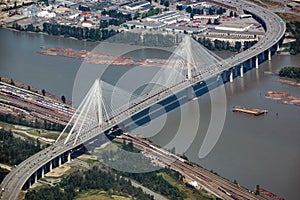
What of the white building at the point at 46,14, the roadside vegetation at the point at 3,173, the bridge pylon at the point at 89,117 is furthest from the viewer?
the white building at the point at 46,14

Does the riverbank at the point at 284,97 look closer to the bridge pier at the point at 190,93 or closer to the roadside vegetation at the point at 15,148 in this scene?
the bridge pier at the point at 190,93

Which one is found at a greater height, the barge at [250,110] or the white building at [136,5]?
the white building at [136,5]

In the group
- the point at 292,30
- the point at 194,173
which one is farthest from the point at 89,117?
the point at 292,30

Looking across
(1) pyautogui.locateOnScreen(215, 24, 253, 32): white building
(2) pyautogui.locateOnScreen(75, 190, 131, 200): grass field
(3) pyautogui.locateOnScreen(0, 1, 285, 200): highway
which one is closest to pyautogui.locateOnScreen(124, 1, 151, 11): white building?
(1) pyautogui.locateOnScreen(215, 24, 253, 32): white building

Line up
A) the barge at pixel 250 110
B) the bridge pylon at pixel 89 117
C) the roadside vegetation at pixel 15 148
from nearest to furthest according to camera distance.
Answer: the roadside vegetation at pixel 15 148
the bridge pylon at pixel 89 117
the barge at pixel 250 110

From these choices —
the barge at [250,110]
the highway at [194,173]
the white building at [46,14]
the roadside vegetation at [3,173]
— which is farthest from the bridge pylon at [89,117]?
the white building at [46,14]

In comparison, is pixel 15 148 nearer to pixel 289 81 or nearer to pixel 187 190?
pixel 187 190

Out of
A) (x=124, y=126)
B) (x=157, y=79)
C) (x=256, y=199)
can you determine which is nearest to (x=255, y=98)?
(x=157, y=79)

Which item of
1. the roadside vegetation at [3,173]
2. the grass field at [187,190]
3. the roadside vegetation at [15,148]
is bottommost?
the grass field at [187,190]
